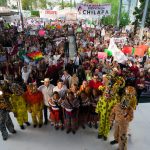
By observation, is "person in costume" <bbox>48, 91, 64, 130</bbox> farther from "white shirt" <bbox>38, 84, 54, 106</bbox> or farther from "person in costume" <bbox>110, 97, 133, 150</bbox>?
"person in costume" <bbox>110, 97, 133, 150</bbox>

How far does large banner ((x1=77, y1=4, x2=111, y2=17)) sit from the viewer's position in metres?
15.9

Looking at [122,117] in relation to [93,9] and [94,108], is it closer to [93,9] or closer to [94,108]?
[94,108]

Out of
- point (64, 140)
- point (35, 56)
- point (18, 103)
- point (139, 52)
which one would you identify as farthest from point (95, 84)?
point (139, 52)

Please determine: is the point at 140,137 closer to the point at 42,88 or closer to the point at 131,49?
the point at 42,88

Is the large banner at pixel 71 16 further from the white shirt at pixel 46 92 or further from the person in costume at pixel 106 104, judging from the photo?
the person in costume at pixel 106 104

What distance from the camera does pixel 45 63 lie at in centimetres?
1058

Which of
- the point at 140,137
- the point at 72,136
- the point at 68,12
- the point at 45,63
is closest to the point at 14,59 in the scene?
the point at 45,63

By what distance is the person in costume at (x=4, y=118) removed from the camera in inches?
236

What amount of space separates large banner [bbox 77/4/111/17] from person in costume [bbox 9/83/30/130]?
1074 centimetres

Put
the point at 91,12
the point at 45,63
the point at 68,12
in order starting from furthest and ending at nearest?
the point at 68,12 < the point at 91,12 < the point at 45,63

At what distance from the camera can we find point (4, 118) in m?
6.23

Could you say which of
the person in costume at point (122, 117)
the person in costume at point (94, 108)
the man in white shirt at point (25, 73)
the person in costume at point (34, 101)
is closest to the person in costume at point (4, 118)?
the person in costume at point (34, 101)

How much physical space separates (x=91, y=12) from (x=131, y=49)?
4.60 m

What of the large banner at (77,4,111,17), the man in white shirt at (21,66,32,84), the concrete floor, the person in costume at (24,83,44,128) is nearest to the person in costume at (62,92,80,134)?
the concrete floor
